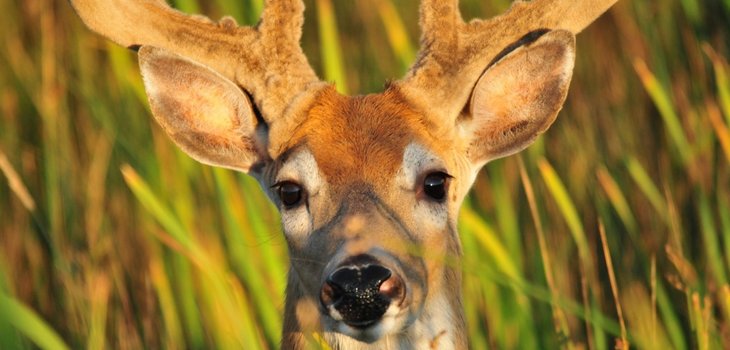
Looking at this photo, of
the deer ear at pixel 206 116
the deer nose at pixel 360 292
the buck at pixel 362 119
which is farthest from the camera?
the deer ear at pixel 206 116

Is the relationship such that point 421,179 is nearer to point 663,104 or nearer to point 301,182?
point 301,182

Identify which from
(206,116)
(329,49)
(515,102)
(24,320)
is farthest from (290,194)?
(329,49)

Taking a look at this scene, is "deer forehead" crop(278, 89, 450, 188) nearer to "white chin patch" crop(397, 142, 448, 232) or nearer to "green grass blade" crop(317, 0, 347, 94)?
"white chin patch" crop(397, 142, 448, 232)

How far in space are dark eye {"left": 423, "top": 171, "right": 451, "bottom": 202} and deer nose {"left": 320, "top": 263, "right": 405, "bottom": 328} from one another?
0.63 m

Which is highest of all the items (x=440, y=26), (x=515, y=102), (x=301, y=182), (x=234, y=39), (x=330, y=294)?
(x=440, y=26)

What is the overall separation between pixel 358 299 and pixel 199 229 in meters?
3.17

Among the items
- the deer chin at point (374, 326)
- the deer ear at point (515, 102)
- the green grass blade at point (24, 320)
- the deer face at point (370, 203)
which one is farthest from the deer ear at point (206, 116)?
the green grass blade at point (24, 320)

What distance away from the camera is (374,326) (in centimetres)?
414

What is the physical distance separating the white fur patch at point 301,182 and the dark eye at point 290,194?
16 millimetres

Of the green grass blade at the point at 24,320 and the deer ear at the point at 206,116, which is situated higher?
the deer ear at the point at 206,116

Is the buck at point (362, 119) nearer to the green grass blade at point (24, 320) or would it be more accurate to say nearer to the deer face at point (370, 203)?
the deer face at point (370, 203)

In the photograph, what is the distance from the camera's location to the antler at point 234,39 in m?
4.95

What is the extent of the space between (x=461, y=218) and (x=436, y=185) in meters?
1.34

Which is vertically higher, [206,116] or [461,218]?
[206,116]
